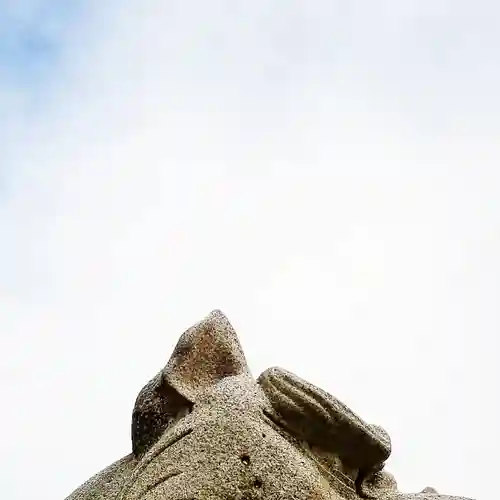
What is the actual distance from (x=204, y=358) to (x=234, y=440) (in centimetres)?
64

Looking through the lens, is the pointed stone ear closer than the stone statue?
No

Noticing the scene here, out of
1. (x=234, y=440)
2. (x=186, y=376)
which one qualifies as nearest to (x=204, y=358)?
(x=186, y=376)

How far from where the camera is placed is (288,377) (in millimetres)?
4270

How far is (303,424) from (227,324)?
26.9 inches

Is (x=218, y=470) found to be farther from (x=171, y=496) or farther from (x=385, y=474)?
(x=385, y=474)

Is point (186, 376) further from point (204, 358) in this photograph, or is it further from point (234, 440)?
point (234, 440)

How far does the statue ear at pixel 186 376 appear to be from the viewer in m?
4.39

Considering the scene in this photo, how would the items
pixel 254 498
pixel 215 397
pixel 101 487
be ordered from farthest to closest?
pixel 101 487 < pixel 215 397 < pixel 254 498

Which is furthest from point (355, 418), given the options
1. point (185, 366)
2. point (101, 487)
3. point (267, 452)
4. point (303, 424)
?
point (101, 487)

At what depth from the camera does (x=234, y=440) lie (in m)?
3.95

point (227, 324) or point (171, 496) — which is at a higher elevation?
point (227, 324)

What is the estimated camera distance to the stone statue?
3.89 metres

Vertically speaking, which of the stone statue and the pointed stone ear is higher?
the pointed stone ear

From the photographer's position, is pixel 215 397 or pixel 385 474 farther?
pixel 385 474
